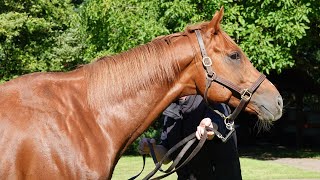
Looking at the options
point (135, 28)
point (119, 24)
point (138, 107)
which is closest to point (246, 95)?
point (138, 107)

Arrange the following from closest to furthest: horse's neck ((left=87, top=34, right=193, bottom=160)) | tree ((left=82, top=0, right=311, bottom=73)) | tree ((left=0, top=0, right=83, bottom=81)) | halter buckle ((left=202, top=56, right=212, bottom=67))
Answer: horse's neck ((left=87, top=34, right=193, bottom=160))
halter buckle ((left=202, top=56, right=212, bottom=67))
tree ((left=82, top=0, right=311, bottom=73))
tree ((left=0, top=0, right=83, bottom=81))

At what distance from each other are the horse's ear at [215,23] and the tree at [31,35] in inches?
464

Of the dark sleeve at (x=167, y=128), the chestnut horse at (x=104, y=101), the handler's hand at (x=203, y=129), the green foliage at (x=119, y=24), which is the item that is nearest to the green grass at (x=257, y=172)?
the green foliage at (x=119, y=24)

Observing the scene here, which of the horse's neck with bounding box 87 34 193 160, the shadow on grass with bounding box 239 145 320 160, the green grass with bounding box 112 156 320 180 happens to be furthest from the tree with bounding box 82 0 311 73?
the horse's neck with bounding box 87 34 193 160

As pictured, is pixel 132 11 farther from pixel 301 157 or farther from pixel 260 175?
pixel 301 157

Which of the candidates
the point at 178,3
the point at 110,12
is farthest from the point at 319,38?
the point at 110,12

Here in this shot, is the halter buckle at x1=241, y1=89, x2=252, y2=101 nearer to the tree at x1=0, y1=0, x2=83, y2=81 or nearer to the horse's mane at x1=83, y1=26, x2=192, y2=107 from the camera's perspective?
the horse's mane at x1=83, y1=26, x2=192, y2=107

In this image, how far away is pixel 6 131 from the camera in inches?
128

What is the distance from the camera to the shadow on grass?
1862cm

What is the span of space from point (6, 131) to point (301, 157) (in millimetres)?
16255

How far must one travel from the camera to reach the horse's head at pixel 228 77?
12.1 ft

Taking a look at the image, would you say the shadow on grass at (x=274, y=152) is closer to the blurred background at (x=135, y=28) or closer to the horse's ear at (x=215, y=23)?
the blurred background at (x=135, y=28)

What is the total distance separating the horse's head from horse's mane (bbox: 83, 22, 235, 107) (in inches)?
8.9

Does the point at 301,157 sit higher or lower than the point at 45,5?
lower
